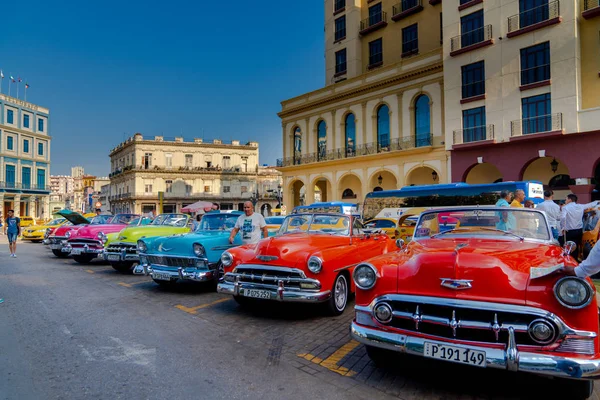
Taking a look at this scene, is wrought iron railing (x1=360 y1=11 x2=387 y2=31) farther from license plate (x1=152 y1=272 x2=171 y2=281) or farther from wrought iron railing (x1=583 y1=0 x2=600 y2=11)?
license plate (x1=152 y1=272 x2=171 y2=281)

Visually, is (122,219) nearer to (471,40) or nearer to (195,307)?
(195,307)

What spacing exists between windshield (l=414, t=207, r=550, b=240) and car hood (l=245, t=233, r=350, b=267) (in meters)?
1.52

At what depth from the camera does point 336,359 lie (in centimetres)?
399

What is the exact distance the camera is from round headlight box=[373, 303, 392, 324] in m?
3.35

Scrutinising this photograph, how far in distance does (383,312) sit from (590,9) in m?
20.2

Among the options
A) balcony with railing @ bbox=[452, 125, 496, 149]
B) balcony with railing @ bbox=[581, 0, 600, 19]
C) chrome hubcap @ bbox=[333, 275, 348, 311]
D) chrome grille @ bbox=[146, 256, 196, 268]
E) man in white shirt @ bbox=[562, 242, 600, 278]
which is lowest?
chrome hubcap @ bbox=[333, 275, 348, 311]

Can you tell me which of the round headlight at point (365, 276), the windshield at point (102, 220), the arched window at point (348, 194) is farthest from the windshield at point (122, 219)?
the arched window at point (348, 194)

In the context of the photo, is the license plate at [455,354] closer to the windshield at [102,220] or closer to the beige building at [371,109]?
the windshield at [102,220]

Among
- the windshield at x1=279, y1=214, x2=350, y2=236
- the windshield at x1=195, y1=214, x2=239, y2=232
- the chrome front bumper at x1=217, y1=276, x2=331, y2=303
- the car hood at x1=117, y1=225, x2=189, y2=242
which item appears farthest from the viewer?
the car hood at x1=117, y1=225, x2=189, y2=242

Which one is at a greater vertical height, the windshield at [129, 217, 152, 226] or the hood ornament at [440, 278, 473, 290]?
the windshield at [129, 217, 152, 226]

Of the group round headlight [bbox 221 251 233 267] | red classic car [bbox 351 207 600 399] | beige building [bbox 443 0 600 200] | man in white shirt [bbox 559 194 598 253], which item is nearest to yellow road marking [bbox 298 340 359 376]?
red classic car [bbox 351 207 600 399]

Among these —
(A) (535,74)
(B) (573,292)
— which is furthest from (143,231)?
(A) (535,74)

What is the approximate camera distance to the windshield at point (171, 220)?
436 inches

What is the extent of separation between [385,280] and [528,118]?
18.6 m
